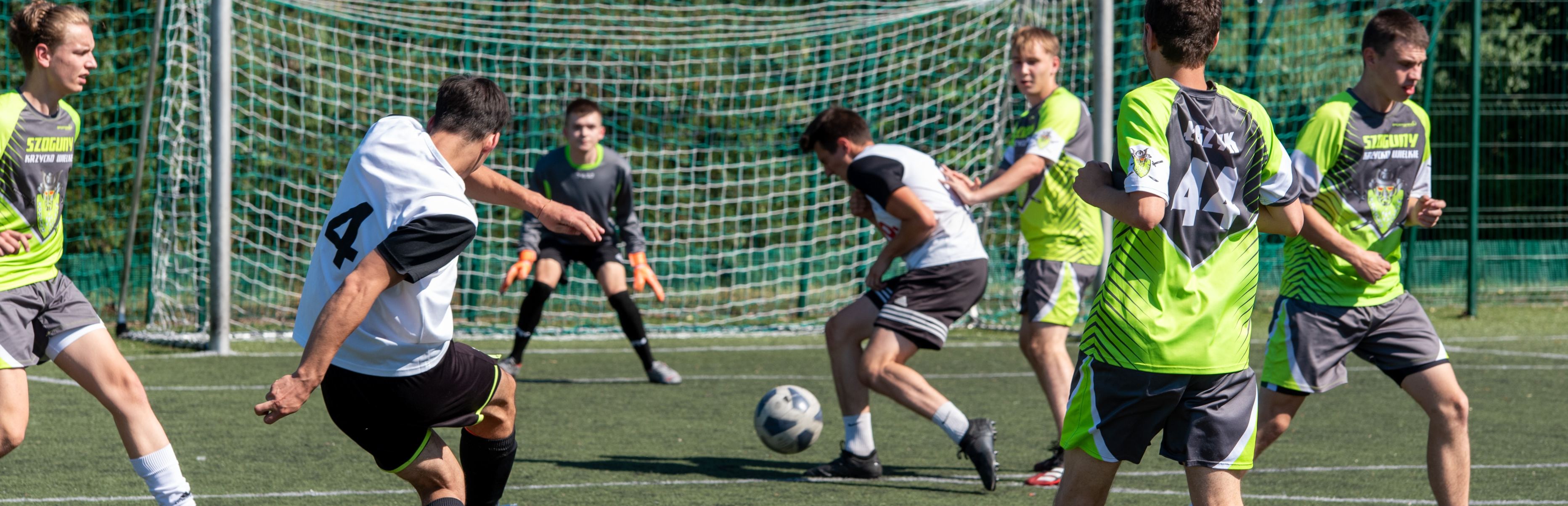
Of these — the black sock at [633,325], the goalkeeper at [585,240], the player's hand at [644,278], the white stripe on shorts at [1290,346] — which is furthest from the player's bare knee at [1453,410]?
the black sock at [633,325]

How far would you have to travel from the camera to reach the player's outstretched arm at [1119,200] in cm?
288

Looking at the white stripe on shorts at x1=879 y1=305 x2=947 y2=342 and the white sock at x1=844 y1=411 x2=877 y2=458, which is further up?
the white stripe on shorts at x1=879 y1=305 x2=947 y2=342

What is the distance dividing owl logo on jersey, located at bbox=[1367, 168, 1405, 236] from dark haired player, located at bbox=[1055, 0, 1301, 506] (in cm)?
146

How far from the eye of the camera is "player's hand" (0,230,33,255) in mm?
3941

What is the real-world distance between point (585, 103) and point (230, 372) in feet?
8.86

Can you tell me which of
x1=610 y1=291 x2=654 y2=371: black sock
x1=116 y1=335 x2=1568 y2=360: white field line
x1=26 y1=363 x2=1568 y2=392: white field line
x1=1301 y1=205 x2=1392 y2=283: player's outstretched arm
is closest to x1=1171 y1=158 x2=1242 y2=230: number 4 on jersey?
x1=1301 y1=205 x2=1392 y2=283: player's outstretched arm

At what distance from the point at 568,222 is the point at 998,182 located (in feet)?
8.14

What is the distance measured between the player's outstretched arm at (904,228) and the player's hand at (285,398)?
9.12ft

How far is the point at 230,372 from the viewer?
27.7 ft

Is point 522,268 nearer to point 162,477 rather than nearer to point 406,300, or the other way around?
point 162,477

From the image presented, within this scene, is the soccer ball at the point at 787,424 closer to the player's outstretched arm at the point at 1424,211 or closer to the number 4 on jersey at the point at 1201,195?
the player's outstretched arm at the point at 1424,211

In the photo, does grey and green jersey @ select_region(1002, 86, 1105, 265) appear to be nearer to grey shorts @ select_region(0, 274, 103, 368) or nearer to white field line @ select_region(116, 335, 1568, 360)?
grey shorts @ select_region(0, 274, 103, 368)

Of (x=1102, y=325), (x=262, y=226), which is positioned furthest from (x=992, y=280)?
(x=1102, y=325)

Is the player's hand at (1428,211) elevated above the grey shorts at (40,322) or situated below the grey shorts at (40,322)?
above
